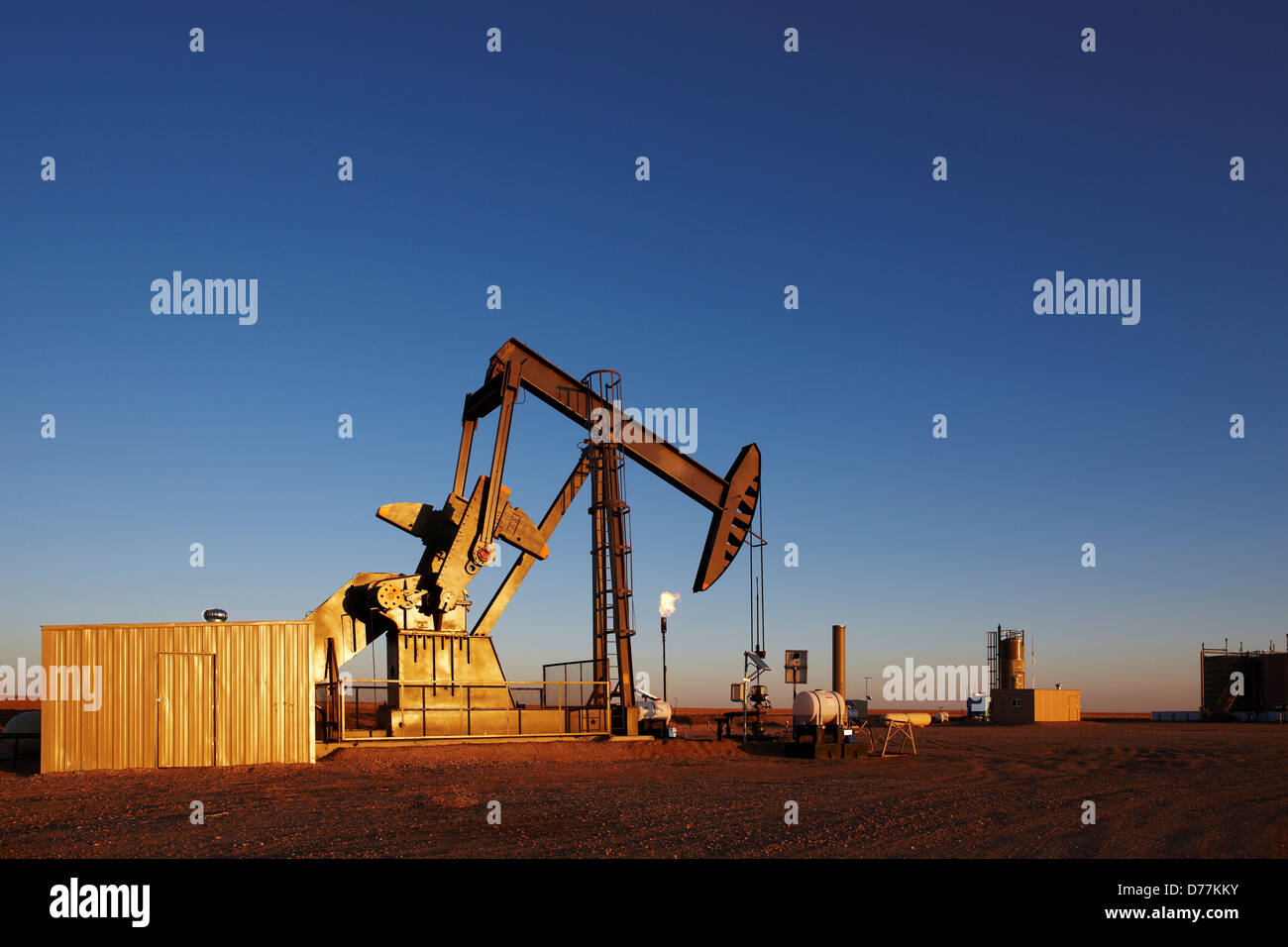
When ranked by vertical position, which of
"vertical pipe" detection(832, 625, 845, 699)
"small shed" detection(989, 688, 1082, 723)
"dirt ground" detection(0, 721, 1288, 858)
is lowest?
"small shed" detection(989, 688, 1082, 723)

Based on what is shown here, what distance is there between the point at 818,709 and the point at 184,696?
41.9ft

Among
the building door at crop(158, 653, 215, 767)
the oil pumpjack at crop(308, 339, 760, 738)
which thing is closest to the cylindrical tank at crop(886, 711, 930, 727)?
the oil pumpjack at crop(308, 339, 760, 738)

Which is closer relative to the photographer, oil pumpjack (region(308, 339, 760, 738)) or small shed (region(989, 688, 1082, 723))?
oil pumpjack (region(308, 339, 760, 738))

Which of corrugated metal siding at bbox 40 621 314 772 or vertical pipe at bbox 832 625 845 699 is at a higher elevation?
corrugated metal siding at bbox 40 621 314 772

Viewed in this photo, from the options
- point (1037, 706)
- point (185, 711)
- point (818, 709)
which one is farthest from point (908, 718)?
point (1037, 706)

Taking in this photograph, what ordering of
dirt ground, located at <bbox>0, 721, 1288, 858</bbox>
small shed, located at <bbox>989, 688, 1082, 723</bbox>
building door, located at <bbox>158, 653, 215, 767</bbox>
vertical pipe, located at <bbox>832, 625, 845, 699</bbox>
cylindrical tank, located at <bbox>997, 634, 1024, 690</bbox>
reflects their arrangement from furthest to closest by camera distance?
cylindrical tank, located at <bbox>997, 634, 1024, 690</bbox>, small shed, located at <bbox>989, 688, 1082, 723</bbox>, vertical pipe, located at <bbox>832, 625, 845, 699</bbox>, building door, located at <bbox>158, 653, 215, 767</bbox>, dirt ground, located at <bbox>0, 721, 1288, 858</bbox>

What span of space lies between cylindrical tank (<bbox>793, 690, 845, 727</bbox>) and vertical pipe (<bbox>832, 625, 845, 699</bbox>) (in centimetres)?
1676

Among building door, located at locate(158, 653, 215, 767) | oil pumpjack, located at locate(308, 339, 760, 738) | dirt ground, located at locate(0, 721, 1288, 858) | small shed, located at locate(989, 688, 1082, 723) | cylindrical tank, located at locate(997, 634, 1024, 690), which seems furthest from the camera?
cylindrical tank, located at locate(997, 634, 1024, 690)

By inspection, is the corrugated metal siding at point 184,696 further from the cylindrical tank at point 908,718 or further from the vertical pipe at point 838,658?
the vertical pipe at point 838,658

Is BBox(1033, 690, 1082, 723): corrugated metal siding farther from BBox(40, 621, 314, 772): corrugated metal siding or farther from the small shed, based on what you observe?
BBox(40, 621, 314, 772): corrugated metal siding

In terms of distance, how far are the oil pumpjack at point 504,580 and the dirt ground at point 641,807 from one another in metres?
1.72

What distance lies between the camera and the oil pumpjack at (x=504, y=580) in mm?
21266

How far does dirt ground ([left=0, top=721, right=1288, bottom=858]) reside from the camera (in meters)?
9.66
